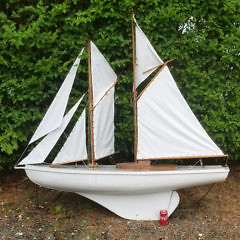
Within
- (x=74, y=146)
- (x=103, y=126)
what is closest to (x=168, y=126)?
(x=103, y=126)

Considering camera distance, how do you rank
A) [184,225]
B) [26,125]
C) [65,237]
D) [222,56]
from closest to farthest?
[65,237] < [184,225] < [222,56] < [26,125]

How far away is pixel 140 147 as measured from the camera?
4.91 meters

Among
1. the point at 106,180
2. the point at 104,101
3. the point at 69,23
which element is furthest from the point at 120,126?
the point at 69,23

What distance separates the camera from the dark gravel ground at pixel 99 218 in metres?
4.68

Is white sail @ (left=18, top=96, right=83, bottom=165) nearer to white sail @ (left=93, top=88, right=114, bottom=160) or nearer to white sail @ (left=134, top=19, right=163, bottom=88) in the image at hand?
white sail @ (left=93, top=88, right=114, bottom=160)

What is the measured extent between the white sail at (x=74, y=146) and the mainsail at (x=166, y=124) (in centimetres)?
93

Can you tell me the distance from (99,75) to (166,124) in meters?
1.36

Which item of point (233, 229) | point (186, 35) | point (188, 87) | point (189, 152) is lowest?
point (233, 229)

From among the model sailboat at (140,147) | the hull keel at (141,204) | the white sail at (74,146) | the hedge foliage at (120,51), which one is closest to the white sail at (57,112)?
the model sailboat at (140,147)

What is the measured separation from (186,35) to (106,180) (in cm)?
307

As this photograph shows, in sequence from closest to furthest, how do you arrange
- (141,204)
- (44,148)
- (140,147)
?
(44,148)
(140,147)
(141,204)

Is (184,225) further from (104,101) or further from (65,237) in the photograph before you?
(104,101)

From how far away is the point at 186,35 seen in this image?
563 centimetres

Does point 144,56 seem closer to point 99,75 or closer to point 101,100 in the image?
point 99,75
